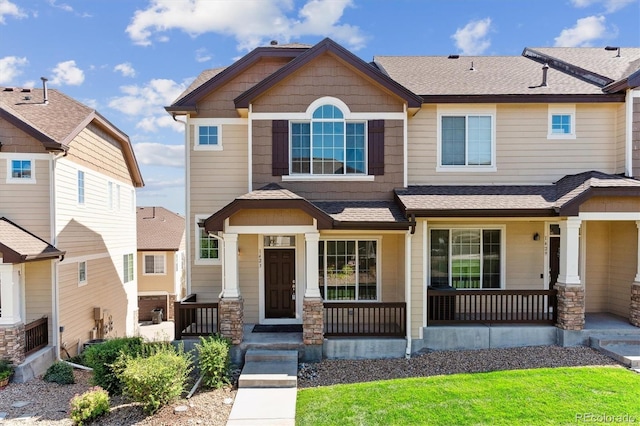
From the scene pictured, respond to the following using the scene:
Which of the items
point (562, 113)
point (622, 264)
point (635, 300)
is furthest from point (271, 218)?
point (622, 264)

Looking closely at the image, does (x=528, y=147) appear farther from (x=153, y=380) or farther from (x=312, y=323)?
(x=153, y=380)

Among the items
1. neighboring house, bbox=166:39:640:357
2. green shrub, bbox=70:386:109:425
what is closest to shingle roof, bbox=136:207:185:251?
neighboring house, bbox=166:39:640:357

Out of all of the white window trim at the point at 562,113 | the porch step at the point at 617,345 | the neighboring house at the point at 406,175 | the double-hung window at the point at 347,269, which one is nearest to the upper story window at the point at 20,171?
the neighboring house at the point at 406,175

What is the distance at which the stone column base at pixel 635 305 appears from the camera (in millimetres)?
9180

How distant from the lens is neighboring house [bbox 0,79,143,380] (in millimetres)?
8766

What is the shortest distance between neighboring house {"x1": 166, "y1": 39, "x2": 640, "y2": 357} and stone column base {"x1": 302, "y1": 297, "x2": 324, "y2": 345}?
0.86m

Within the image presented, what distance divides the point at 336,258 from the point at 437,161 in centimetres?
402

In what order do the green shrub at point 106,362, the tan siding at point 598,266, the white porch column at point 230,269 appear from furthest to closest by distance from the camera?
the tan siding at point 598,266
the white porch column at point 230,269
the green shrub at point 106,362

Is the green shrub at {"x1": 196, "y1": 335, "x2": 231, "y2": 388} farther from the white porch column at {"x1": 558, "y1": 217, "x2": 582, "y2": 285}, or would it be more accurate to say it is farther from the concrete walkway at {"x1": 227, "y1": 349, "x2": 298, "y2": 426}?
the white porch column at {"x1": 558, "y1": 217, "x2": 582, "y2": 285}

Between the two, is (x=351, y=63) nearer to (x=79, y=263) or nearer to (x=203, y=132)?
(x=203, y=132)

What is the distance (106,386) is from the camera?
7195 mm

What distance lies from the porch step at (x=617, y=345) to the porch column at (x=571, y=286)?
44 centimetres

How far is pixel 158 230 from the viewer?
2233 centimetres

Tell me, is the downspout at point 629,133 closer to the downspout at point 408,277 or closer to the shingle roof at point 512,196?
the shingle roof at point 512,196
